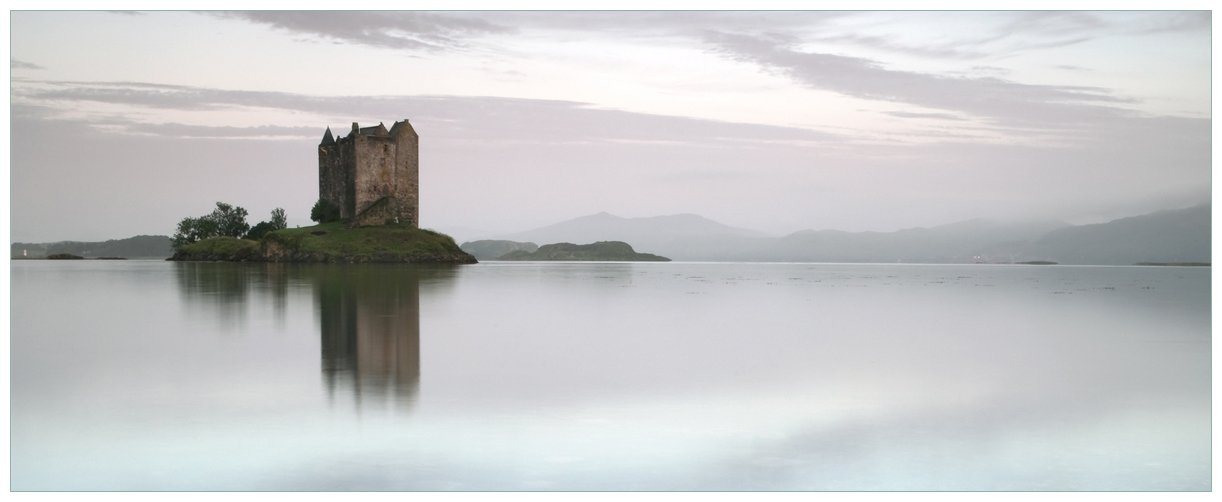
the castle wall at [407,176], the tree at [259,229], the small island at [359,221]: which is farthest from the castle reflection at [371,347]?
the tree at [259,229]

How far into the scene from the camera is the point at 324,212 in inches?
2803

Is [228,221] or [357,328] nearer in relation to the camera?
[357,328]

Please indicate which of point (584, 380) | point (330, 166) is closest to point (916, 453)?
point (584, 380)

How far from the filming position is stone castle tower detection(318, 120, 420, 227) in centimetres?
6794

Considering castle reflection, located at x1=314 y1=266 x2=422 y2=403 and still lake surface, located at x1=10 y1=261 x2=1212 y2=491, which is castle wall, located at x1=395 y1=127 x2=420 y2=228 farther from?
still lake surface, located at x1=10 y1=261 x2=1212 y2=491

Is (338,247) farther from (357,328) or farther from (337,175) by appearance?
(357,328)

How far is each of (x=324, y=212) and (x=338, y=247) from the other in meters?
9.80

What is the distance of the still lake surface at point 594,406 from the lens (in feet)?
16.0

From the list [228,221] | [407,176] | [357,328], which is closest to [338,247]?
[407,176]

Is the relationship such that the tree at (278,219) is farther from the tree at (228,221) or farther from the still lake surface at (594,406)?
the still lake surface at (594,406)

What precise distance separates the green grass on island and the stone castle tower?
131cm

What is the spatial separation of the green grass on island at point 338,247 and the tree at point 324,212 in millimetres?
2559

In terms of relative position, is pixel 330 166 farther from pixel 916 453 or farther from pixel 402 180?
pixel 916 453

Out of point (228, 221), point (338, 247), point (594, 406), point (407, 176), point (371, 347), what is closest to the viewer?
point (594, 406)
